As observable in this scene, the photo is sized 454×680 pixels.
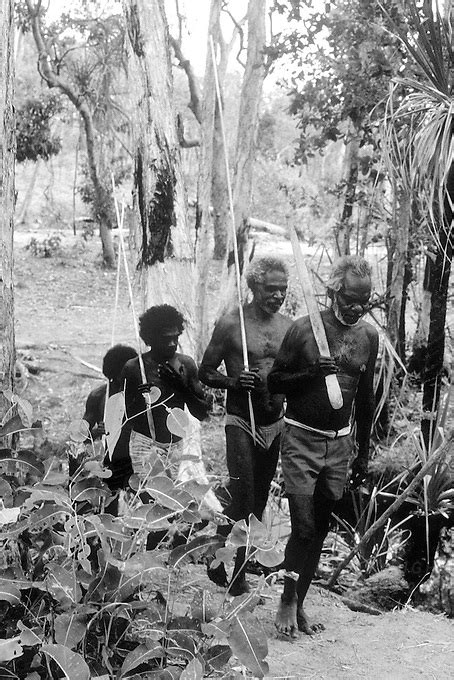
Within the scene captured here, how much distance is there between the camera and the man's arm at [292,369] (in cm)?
401

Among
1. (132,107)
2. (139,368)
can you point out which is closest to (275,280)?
(139,368)

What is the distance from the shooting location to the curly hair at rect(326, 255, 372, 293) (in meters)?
4.01

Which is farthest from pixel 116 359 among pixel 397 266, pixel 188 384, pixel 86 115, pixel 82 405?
pixel 86 115

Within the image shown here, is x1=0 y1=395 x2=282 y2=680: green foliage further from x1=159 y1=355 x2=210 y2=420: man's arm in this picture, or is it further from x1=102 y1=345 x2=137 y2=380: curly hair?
x1=102 y1=345 x2=137 y2=380: curly hair

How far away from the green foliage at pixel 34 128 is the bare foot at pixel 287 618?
1442 centimetres

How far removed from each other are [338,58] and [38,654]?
252 inches

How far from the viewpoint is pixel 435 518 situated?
6.70m

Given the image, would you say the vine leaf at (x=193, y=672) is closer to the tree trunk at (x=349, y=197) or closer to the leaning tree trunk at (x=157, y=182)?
the leaning tree trunk at (x=157, y=182)

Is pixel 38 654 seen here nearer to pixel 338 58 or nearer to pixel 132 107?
pixel 132 107

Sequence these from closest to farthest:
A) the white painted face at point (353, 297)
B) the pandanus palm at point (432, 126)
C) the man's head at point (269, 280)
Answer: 1. the white painted face at point (353, 297)
2. the man's head at point (269, 280)
3. the pandanus palm at point (432, 126)

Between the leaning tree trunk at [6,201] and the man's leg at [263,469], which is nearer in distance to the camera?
the leaning tree trunk at [6,201]

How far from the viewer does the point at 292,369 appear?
4121 mm

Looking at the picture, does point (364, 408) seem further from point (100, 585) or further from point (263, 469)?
point (100, 585)

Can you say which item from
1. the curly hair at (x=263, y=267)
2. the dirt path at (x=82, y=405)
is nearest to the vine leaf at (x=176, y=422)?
the dirt path at (x=82, y=405)
